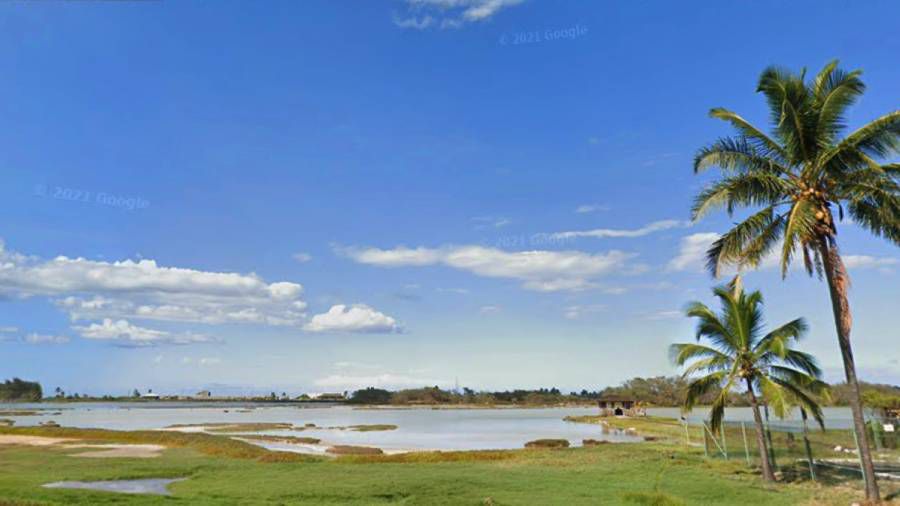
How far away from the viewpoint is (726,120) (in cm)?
1891

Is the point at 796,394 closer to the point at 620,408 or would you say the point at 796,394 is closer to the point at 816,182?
the point at 816,182

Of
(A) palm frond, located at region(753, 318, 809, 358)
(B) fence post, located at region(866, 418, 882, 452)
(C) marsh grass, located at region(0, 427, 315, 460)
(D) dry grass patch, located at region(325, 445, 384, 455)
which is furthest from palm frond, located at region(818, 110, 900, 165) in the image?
(D) dry grass patch, located at region(325, 445, 384, 455)

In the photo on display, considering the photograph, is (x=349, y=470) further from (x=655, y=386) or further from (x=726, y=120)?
(x=655, y=386)

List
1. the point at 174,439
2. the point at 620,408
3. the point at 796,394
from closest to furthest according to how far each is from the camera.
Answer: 1. the point at 796,394
2. the point at 174,439
3. the point at 620,408

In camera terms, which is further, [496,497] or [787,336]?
[787,336]

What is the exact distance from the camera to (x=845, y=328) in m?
16.8

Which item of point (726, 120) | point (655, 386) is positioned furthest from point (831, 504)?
point (655, 386)

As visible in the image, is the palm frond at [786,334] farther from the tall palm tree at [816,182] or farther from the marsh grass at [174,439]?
the marsh grass at [174,439]

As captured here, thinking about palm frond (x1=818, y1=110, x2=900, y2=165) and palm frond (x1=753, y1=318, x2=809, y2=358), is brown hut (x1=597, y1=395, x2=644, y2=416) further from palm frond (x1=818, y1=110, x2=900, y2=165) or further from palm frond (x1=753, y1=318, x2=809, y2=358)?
palm frond (x1=818, y1=110, x2=900, y2=165)

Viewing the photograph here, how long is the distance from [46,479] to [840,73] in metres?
32.7

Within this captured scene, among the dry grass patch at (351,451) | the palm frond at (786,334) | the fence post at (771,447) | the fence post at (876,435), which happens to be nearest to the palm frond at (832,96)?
the palm frond at (786,334)

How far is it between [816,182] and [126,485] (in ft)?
90.9

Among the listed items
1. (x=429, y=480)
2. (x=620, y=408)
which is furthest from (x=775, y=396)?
(x=620, y=408)

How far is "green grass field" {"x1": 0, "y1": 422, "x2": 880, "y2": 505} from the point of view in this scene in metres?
18.8
